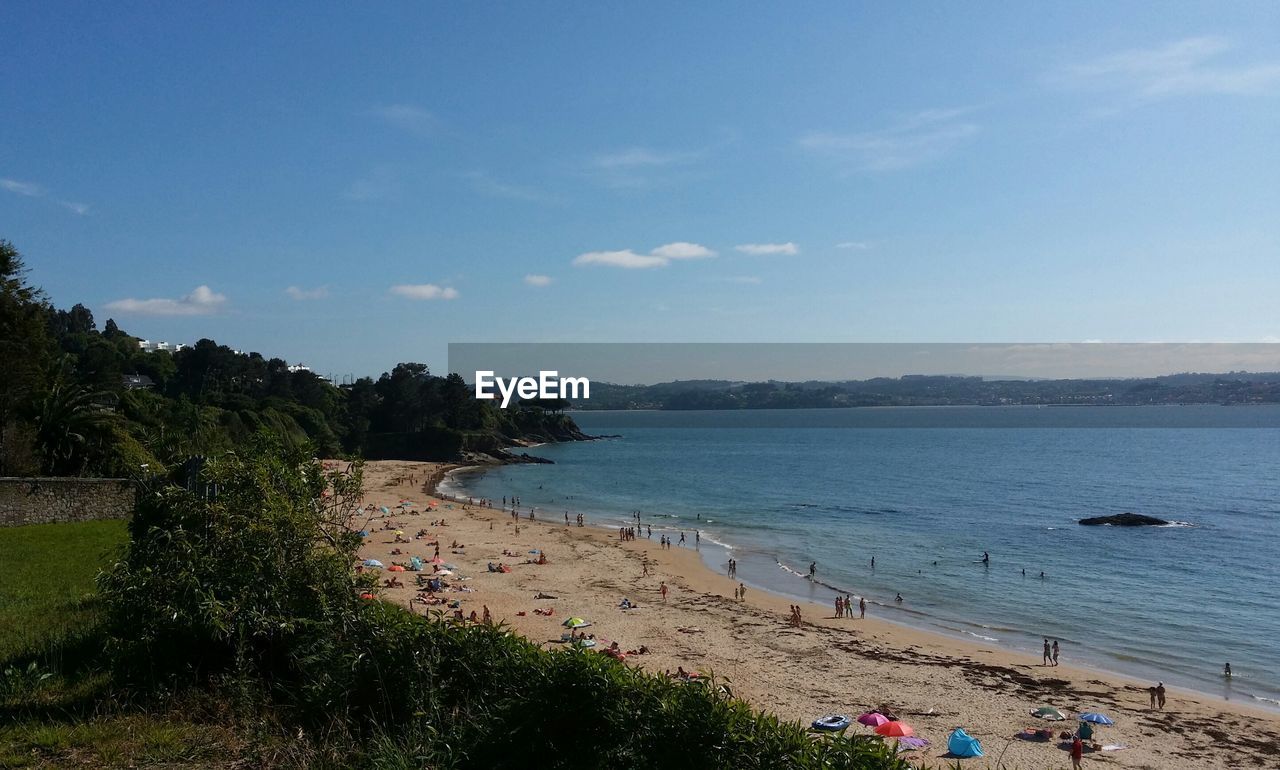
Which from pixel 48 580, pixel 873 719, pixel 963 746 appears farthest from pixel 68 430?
pixel 963 746

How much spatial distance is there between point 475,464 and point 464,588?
71.9 meters

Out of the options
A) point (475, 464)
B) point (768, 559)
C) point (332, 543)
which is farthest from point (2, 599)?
point (475, 464)

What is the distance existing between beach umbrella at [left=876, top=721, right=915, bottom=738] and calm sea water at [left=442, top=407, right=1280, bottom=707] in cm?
1067

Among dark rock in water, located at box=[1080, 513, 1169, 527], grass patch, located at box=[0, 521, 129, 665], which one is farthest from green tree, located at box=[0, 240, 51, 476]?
dark rock in water, located at box=[1080, 513, 1169, 527]

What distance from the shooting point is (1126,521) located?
5175cm

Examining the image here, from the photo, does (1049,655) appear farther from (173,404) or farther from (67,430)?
(173,404)

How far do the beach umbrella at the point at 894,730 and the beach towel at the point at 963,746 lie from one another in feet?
2.71

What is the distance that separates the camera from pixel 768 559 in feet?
132

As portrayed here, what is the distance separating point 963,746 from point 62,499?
24913 mm

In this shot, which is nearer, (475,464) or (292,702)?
(292,702)

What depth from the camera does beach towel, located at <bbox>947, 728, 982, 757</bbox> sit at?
614 inches

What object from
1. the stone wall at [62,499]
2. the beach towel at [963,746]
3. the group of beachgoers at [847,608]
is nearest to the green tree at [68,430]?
the stone wall at [62,499]

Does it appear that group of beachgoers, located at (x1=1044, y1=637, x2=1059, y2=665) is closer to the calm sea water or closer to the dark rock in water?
the calm sea water

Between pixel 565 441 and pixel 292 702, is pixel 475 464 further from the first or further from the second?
pixel 292 702
